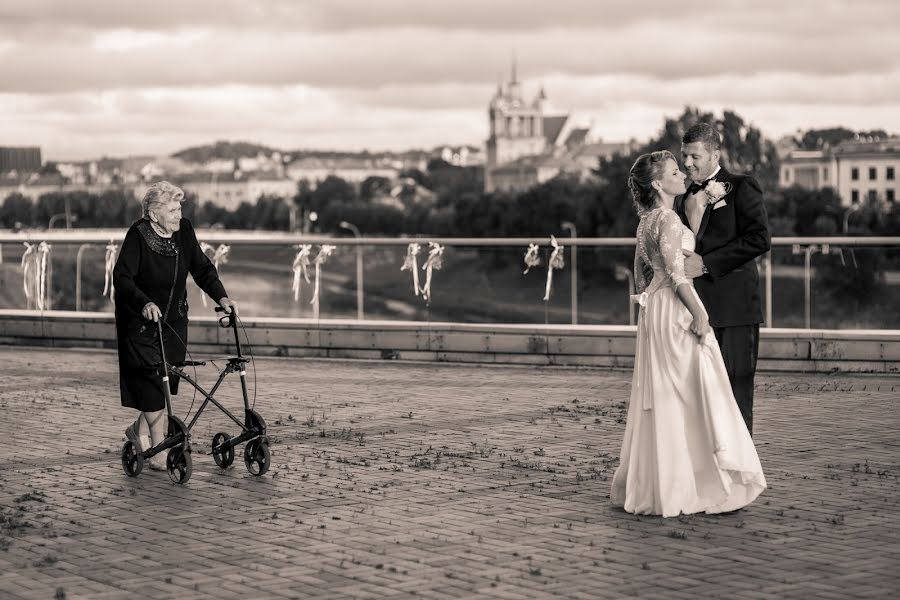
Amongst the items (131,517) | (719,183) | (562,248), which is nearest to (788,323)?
(562,248)

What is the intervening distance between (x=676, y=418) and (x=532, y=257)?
8633mm

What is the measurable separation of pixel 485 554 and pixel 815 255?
354 inches

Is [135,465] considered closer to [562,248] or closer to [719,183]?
[719,183]

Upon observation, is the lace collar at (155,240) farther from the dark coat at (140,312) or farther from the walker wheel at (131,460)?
the walker wheel at (131,460)

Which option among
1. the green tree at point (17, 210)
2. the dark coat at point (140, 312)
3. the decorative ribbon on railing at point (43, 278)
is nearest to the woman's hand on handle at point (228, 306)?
the dark coat at point (140, 312)

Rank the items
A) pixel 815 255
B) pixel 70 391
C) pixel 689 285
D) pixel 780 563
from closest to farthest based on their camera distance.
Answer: pixel 780 563
pixel 689 285
pixel 70 391
pixel 815 255

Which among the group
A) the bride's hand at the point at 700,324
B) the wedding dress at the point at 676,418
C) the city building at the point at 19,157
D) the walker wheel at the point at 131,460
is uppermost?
the city building at the point at 19,157

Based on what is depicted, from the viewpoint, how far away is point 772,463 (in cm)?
938

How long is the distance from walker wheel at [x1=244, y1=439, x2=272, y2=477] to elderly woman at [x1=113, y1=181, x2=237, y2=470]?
0.63 metres

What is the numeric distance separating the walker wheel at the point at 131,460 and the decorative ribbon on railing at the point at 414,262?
313 inches

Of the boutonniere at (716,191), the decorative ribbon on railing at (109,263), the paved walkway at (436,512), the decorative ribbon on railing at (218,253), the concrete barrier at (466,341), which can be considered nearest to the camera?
the paved walkway at (436,512)

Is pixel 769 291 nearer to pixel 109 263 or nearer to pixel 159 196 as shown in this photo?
pixel 159 196

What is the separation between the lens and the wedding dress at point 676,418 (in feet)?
25.6

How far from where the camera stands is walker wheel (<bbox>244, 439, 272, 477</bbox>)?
9.06 m
